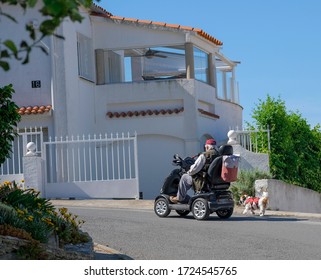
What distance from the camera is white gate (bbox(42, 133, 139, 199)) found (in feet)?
81.4

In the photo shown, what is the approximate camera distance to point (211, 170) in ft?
60.6

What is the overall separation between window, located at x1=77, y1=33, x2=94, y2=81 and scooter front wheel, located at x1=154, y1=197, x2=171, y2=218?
1040cm

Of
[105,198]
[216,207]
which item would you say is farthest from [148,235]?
[105,198]

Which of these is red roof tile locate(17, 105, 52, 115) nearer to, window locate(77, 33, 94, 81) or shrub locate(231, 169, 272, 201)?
window locate(77, 33, 94, 81)

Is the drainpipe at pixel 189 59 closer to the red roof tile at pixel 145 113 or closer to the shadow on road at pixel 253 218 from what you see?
the red roof tile at pixel 145 113

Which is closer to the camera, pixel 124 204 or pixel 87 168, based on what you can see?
pixel 124 204

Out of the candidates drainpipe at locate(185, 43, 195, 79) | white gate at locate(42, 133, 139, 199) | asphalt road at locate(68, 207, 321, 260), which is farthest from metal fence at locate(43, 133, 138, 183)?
asphalt road at locate(68, 207, 321, 260)

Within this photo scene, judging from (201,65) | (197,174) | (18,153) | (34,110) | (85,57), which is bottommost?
(197,174)

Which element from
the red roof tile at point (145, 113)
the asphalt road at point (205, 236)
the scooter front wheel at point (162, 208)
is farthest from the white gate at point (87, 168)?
the scooter front wheel at point (162, 208)

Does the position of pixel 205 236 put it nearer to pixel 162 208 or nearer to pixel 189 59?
pixel 162 208

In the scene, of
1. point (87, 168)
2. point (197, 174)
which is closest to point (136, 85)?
point (87, 168)

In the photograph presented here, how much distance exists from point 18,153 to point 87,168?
2.62m

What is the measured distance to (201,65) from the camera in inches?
1223

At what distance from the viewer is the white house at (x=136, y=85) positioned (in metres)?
27.8
